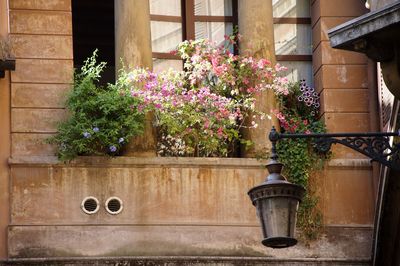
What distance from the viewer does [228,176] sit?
66.5 feet

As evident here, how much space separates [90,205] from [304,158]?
2.97m

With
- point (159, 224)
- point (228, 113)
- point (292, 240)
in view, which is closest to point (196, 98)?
point (228, 113)

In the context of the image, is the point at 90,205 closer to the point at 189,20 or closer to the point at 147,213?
the point at 147,213

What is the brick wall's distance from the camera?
20047 mm

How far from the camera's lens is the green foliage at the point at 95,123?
19.8 metres

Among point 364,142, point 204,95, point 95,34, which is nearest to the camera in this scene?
point 364,142

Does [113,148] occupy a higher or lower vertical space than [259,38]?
lower

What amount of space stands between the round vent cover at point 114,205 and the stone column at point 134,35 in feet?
3.43

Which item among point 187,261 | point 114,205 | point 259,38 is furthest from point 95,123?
point 259,38

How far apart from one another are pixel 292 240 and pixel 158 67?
855 cm

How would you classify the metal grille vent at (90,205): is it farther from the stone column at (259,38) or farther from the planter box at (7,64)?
the stone column at (259,38)

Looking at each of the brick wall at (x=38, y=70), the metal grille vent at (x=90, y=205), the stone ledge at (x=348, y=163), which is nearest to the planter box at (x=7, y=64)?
the brick wall at (x=38, y=70)

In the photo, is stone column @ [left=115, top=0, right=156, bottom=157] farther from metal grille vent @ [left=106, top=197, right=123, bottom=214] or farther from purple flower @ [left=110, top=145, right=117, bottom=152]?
metal grille vent @ [left=106, top=197, right=123, bottom=214]

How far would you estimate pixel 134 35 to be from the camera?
20.7 metres
